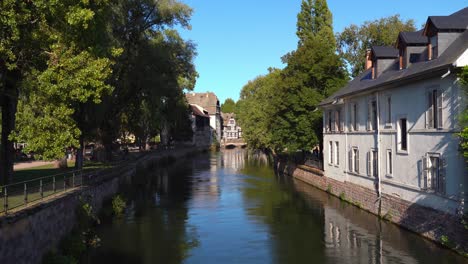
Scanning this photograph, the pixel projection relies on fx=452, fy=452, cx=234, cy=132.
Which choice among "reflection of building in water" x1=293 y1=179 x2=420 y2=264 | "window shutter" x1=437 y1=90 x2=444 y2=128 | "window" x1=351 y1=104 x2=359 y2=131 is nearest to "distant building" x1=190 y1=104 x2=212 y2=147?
"window" x1=351 y1=104 x2=359 y2=131

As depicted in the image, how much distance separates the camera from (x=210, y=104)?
145 m

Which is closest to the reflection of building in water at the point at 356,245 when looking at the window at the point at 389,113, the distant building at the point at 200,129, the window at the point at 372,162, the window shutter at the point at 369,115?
the window at the point at 372,162

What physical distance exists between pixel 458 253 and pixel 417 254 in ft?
4.80

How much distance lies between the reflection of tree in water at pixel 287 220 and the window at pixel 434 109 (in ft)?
23.2

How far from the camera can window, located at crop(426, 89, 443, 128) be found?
60.4ft

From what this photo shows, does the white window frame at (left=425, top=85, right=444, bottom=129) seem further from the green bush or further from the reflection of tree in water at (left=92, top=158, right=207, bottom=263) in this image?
the green bush

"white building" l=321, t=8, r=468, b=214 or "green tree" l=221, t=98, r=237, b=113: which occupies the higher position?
"green tree" l=221, t=98, r=237, b=113

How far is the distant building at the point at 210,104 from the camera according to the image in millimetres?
143125

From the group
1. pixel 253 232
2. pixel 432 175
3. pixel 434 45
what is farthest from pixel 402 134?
pixel 253 232

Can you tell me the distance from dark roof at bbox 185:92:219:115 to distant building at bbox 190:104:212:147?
13.1 m

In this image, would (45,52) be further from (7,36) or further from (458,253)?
(458,253)

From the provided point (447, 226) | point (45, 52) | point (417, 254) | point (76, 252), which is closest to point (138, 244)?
point (76, 252)

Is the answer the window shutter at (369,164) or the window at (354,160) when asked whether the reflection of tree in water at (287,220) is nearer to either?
the window at (354,160)

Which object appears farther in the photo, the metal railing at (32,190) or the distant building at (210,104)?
the distant building at (210,104)
